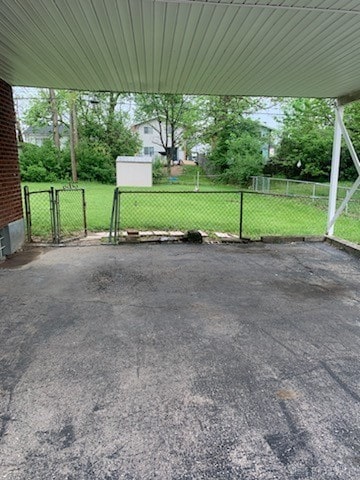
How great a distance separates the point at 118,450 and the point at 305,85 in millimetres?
5829

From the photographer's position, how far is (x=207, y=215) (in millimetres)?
10164

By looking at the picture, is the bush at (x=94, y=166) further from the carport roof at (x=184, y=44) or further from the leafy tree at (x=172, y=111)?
the carport roof at (x=184, y=44)

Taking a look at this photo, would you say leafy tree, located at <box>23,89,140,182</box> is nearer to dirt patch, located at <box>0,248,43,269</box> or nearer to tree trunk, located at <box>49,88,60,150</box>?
tree trunk, located at <box>49,88,60,150</box>

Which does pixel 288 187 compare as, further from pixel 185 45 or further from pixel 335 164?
pixel 185 45

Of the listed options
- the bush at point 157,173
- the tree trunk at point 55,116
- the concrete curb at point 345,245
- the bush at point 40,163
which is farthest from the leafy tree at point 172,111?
the concrete curb at point 345,245

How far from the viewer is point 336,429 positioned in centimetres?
204

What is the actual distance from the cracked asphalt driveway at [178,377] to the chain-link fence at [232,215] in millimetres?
3033

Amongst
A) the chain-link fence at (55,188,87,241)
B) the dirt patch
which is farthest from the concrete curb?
the dirt patch

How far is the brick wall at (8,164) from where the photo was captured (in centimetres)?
571

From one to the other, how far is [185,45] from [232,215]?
6.59 m

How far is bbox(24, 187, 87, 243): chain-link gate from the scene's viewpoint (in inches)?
259

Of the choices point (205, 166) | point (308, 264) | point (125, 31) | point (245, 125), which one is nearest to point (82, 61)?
point (125, 31)

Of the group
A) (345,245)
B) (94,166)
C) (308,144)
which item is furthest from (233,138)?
(345,245)

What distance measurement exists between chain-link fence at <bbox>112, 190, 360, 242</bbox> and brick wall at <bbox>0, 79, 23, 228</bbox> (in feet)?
5.79
